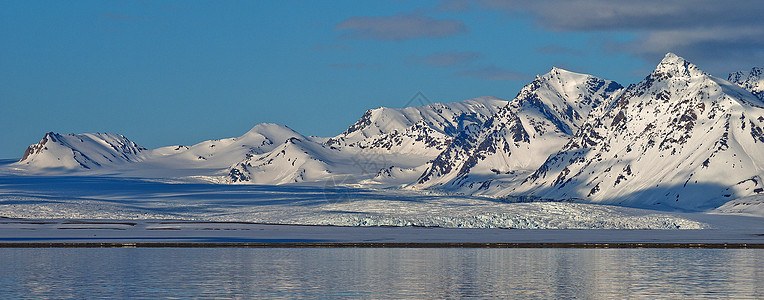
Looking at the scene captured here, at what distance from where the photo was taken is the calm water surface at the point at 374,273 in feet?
205

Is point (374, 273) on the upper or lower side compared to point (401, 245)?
lower

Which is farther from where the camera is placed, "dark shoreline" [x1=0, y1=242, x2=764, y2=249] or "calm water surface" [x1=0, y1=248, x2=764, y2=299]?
"dark shoreline" [x1=0, y1=242, x2=764, y2=249]

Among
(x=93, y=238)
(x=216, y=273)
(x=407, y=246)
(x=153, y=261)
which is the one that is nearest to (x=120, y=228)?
(x=93, y=238)

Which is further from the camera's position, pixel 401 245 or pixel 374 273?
pixel 401 245

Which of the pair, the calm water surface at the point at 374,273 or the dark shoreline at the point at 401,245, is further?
the dark shoreline at the point at 401,245

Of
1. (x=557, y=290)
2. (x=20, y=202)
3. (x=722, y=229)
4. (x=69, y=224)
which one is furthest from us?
(x=20, y=202)

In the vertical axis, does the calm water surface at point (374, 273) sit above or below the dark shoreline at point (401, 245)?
below

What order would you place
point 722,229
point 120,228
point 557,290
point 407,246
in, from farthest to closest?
point 722,229, point 120,228, point 407,246, point 557,290

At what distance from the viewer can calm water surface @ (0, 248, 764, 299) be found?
205ft

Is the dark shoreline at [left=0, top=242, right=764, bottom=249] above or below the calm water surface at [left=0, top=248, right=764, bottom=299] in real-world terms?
above

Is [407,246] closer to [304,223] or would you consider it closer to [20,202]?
[304,223]

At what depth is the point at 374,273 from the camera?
3017 inches

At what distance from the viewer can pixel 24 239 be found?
394ft

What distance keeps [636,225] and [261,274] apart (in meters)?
111
